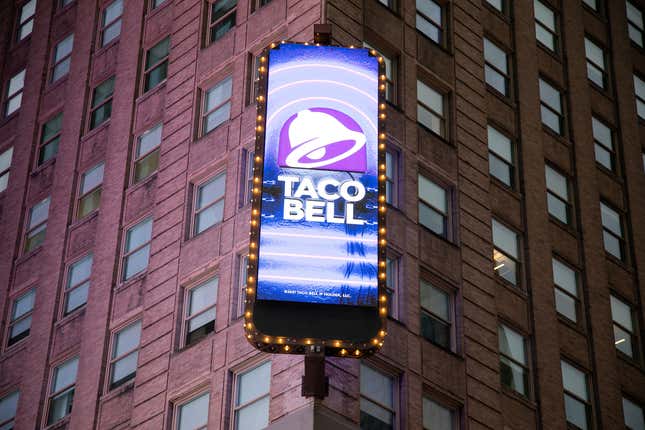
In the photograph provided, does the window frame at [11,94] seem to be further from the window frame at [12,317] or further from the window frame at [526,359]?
the window frame at [526,359]

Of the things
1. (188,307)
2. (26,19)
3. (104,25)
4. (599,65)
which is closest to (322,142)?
(188,307)

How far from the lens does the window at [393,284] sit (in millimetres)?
43125

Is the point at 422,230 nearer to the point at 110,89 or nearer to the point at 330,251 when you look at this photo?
the point at 330,251

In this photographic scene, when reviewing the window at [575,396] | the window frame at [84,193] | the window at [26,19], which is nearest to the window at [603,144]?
the window at [575,396]

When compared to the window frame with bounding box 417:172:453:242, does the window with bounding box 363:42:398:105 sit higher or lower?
higher

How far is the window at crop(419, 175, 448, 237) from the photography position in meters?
46.4

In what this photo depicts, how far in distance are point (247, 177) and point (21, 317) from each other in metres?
12.7

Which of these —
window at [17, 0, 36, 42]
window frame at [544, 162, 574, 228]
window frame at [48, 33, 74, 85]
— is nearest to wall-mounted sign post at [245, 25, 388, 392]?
window frame at [544, 162, 574, 228]

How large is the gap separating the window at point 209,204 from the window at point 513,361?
8.98 meters

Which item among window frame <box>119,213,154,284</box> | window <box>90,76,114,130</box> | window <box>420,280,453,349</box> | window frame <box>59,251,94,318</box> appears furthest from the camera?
window <box>90,76,114,130</box>

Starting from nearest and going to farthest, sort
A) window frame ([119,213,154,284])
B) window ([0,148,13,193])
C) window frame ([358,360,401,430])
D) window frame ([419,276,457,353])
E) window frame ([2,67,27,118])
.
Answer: window frame ([358,360,401,430]) → window frame ([419,276,457,353]) → window frame ([119,213,154,284]) → window ([0,148,13,193]) → window frame ([2,67,27,118])

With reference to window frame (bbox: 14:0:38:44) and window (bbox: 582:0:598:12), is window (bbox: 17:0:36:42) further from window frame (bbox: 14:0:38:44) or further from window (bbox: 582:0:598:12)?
window (bbox: 582:0:598:12)

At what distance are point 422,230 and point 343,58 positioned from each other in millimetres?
6939

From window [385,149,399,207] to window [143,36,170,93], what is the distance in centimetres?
998
